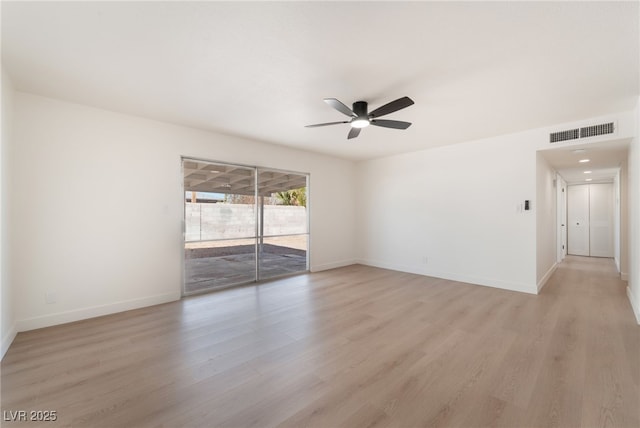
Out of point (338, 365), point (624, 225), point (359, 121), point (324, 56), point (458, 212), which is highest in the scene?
point (324, 56)

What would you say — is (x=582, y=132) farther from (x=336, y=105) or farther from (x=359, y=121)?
(x=336, y=105)

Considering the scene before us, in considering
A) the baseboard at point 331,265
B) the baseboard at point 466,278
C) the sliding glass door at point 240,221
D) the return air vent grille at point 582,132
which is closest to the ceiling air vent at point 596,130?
the return air vent grille at point 582,132

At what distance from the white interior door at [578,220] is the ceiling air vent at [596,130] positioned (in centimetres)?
570

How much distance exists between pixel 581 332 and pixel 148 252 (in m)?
5.50

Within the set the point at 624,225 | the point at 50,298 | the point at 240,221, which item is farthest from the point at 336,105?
the point at 624,225

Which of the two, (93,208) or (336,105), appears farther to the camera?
(93,208)

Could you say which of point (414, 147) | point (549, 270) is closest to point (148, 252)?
point (414, 147)

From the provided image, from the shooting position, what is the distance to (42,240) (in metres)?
3.15

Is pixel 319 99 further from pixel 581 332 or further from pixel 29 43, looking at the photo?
pixel 581 332

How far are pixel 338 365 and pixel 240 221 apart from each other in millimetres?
3350

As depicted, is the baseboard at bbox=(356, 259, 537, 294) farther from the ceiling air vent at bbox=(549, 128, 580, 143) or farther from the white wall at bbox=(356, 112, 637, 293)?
the ceiling air vent at bbox=(549, 128, 580, 143)

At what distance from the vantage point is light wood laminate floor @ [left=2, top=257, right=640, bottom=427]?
1.77m

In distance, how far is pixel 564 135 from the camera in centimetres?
406

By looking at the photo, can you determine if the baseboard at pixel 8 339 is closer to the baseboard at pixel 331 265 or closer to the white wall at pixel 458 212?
the baseboard at pixel 331 265
